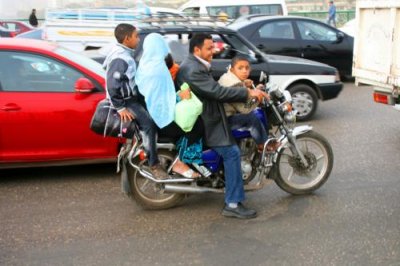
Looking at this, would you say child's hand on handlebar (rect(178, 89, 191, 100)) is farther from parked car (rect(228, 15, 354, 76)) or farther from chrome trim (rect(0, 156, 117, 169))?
parked car (rect(228, 15, 354, 76))

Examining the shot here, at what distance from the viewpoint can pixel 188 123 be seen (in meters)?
4.45

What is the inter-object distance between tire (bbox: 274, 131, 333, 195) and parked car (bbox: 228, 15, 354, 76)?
247 inches

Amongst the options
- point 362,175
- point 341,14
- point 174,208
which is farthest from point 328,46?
point 341,14

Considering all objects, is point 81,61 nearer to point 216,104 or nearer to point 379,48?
point 216,104

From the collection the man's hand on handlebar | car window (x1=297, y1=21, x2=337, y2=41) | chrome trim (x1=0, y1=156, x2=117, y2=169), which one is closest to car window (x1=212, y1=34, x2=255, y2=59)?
chrome trim (x1=0, y1=156, x2=117, y2=169)

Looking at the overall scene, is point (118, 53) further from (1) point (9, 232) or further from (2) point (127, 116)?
(1) point (9, 232)

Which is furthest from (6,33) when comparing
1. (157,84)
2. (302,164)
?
(302,164)

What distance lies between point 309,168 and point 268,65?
11.2 feet

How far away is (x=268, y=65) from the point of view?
8305 millimetres

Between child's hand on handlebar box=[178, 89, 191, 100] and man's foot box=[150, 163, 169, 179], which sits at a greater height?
child's hand on handlebar box=[178, 89, 191, 100]

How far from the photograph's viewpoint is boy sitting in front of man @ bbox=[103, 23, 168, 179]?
4609 millimetres

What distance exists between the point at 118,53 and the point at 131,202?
1.46 meters

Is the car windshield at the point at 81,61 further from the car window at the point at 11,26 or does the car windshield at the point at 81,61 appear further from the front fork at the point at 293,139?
the car window at the point at 11,26

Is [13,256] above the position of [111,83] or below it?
below
